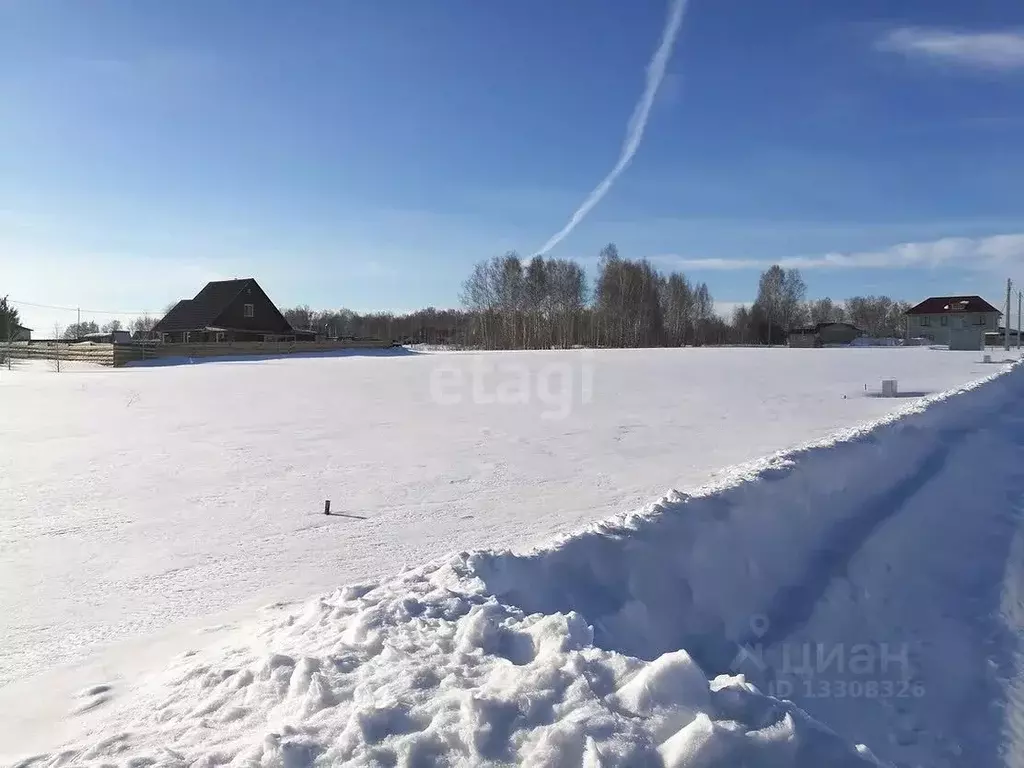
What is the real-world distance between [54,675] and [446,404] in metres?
11.2

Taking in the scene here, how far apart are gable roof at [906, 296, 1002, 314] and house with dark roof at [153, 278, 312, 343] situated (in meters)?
72.4

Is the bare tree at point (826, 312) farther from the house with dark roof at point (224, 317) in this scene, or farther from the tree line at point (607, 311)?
the house with dark roof at point (224, 317)

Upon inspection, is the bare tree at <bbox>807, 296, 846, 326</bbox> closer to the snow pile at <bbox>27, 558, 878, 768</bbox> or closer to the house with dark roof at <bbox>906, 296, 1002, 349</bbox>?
the house with dark roof at <bbox>906, 296, 1002, 349</bbox>

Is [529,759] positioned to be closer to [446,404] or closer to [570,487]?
[570,487]

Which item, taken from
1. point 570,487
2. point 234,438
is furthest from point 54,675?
point 234,438

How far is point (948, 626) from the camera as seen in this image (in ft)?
15.2

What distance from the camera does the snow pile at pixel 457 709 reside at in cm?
224

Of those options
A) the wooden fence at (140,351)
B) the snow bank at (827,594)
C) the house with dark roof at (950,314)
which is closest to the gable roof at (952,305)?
the house with dark roof at (950,314)

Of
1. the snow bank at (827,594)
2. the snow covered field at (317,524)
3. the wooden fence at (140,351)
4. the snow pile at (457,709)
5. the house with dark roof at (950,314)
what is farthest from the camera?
the house with dark roof at (950,314)

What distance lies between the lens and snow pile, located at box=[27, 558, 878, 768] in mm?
2238

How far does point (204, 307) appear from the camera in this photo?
47.0 m

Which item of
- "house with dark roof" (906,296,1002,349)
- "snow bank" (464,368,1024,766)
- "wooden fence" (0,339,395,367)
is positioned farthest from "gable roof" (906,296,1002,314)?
"snow bank" (464,368,1024,766)

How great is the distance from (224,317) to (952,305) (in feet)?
256

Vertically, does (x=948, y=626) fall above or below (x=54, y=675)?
below
